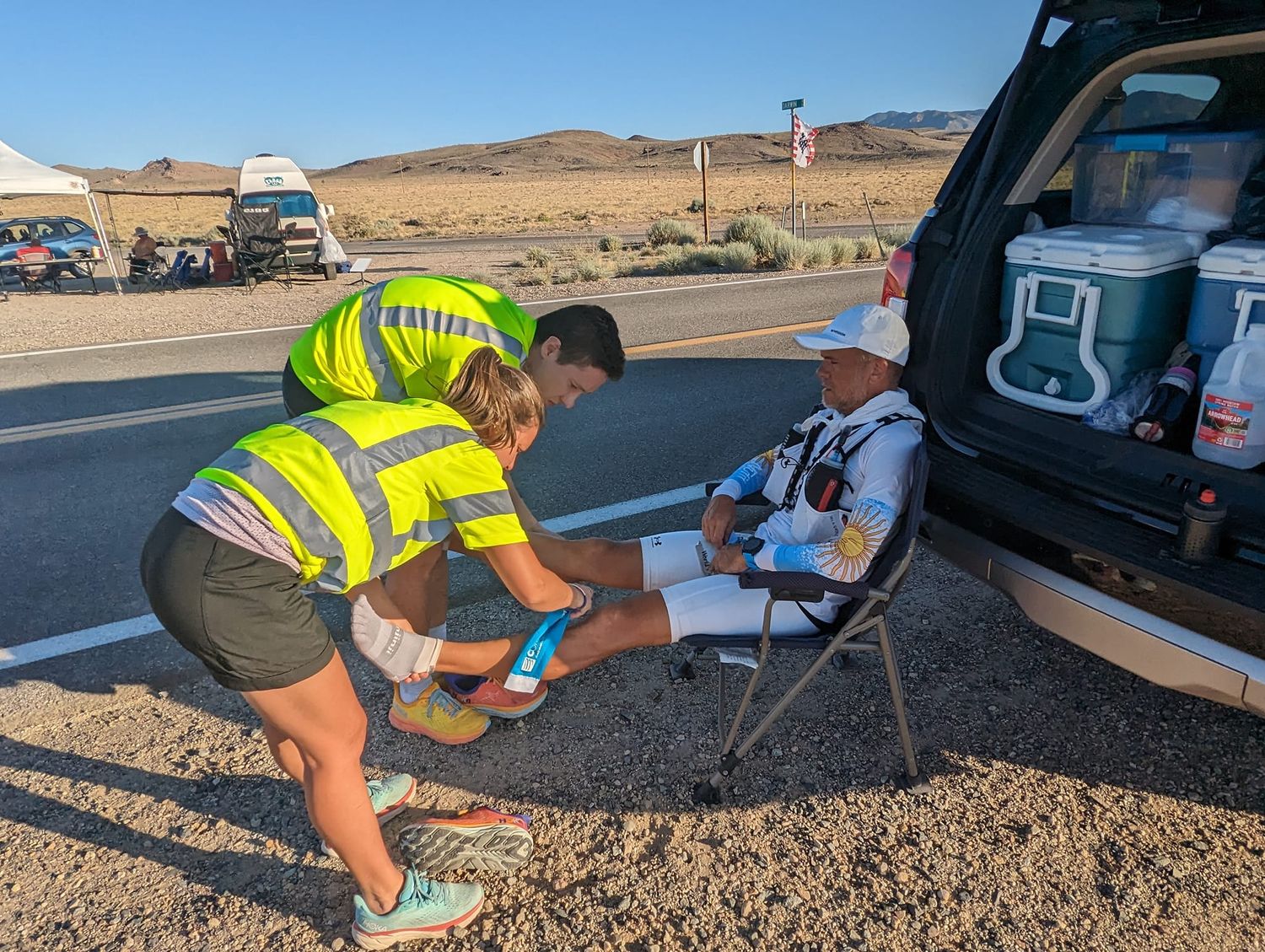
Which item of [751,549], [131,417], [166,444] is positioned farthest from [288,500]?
[131,417]

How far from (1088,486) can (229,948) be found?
2489 mm

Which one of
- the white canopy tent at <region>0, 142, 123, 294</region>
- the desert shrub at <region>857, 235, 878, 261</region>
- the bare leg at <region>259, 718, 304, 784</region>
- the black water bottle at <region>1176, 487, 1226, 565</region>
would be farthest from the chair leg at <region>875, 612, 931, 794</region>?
the white canopy tent at <region>0, 142, 123, 294</region>

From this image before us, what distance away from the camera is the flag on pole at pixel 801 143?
17469 millimetres

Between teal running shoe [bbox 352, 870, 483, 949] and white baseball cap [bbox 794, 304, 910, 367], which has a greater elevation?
white baseball cap [bbox 794, 304, 910, 367]

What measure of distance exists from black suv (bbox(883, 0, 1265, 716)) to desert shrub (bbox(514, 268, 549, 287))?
11001mm

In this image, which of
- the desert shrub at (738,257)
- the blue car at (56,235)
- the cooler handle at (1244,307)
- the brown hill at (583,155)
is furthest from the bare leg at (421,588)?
the brown hill at (583,155)

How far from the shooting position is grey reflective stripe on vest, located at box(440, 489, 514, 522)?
206 cm

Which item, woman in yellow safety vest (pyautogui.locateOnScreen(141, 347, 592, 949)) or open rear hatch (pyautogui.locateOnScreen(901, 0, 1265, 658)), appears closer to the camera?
woman in yellow safety vest (pyautogui.locateOnScreen(141, 347, 592, 949))

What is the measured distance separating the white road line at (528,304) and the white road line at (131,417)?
3.25 metres

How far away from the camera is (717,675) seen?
307cm

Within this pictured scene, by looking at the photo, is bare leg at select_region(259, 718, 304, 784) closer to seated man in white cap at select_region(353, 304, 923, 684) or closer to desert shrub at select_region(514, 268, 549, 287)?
seated man in white cap at select_region(353, 304, 923, 684)

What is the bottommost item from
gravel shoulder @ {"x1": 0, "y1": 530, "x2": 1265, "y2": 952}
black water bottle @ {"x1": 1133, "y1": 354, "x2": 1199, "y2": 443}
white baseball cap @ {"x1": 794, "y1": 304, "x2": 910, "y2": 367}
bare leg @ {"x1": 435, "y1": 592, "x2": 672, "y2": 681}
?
gravel shoulder @ {"x1": 0, "y1": 530, "x2": 1265, "y2": 952}

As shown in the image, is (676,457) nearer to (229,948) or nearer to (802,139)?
(229,948)

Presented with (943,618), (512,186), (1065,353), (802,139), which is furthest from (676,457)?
(512,186)
